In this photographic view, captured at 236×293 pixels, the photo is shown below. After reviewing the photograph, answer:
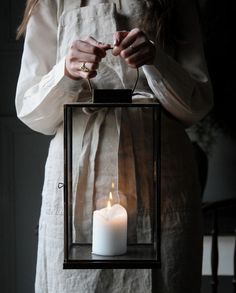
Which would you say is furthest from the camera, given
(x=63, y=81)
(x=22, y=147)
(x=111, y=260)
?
(x=22, y=147)

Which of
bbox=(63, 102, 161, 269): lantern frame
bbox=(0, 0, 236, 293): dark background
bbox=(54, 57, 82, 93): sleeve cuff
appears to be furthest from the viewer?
bbox=(0, 0, 236, 293): dark background

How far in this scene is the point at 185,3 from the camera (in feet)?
3.34

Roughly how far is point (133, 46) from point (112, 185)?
204mm

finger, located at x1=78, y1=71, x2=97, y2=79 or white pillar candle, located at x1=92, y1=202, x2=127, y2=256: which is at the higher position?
finger, located at x1=78, y1=71, x2=97, y2=79

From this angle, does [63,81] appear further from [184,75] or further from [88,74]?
[184,75]

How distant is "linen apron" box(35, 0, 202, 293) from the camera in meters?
0.86

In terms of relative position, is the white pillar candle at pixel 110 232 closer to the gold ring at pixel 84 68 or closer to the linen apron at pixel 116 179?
the linen apron at pixel 116 179

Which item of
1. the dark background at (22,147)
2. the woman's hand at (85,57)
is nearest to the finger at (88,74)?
the woman's hand at (85,57)

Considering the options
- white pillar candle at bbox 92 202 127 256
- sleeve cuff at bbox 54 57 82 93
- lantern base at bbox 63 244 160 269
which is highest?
sleeve cuff at bbox 54 57 82 93

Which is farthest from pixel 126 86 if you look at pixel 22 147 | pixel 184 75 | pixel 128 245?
pixel 22 147

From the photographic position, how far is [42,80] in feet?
3.09

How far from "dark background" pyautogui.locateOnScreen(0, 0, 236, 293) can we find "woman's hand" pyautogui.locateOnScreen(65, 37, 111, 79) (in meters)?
0.78

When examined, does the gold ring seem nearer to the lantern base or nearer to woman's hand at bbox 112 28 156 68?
woman's hand at bbox 112 28 156 68

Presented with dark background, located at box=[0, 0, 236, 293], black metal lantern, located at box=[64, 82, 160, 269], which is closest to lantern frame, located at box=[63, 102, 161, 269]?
black metal lantern, located at box=[64, 82, 160, 269]
